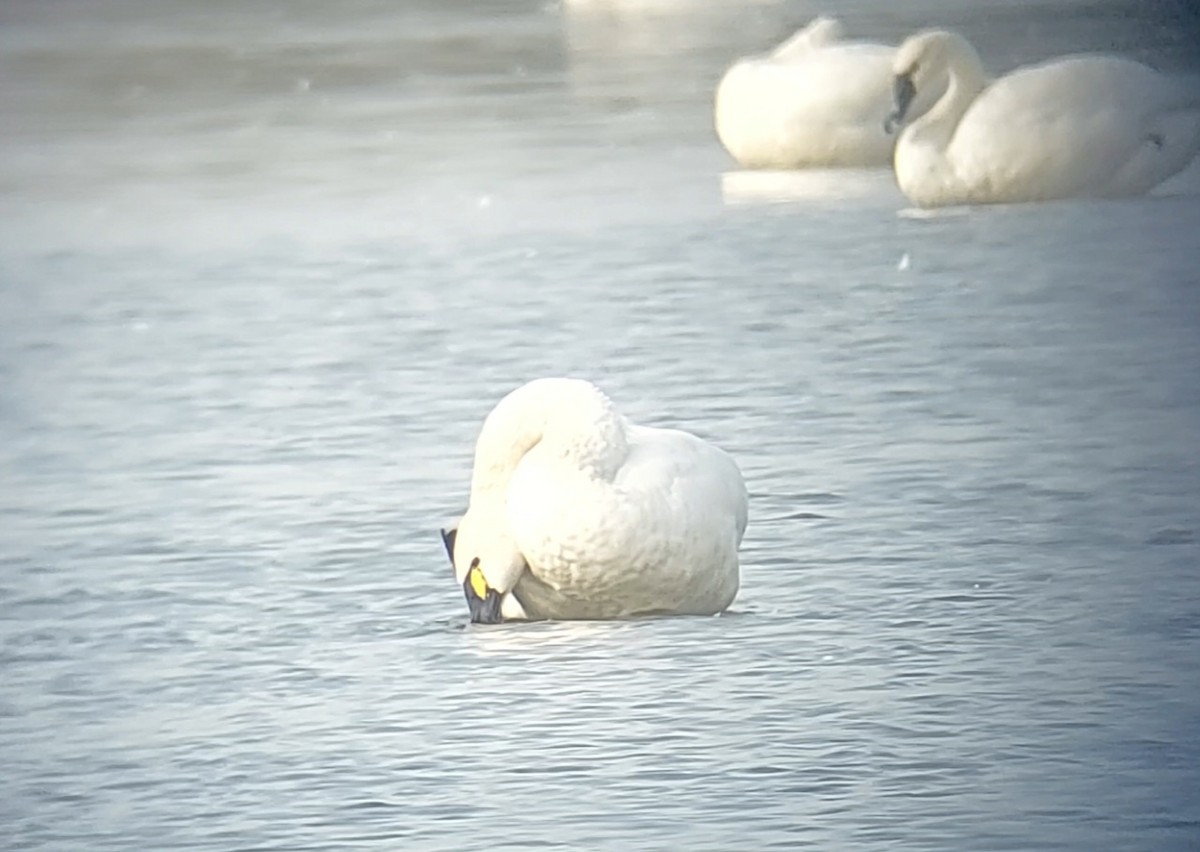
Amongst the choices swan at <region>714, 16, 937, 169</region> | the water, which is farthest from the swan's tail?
the water

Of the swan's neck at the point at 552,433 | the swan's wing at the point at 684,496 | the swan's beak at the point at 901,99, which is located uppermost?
the swan's beak at the point at 901,99

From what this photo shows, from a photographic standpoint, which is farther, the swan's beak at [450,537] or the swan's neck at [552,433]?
the swan's beak at [450,537]

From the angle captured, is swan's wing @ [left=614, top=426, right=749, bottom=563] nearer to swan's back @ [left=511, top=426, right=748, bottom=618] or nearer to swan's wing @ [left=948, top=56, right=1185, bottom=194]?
swan's back @ [left=511, top=426, right=748, bottom=618]

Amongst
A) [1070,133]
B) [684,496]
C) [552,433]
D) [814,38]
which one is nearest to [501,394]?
[552,433]

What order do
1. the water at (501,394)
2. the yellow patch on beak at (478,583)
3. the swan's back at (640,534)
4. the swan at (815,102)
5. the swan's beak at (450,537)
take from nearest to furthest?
the water at (501,394)
the swan's back at (640,534)
the yellow patch on beak at (478,583)
the swan's beak at (450,537)
the swan at (815,102)

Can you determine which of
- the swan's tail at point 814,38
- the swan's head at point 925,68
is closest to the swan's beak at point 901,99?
the swan's head at point 925,68

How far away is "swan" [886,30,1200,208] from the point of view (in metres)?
5.65

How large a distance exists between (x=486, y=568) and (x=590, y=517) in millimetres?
174

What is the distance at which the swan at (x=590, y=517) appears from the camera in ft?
13.3

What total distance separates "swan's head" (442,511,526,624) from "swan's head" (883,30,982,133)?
6.31 ft

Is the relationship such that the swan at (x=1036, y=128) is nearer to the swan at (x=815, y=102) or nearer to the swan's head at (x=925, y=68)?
the swan's head at (x=925, y=68)

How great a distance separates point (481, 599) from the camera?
418cm

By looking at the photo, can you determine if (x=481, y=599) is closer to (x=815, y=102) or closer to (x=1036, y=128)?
(x=1036, y=128)

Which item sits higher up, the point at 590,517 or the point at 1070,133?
the point at 1070,133
